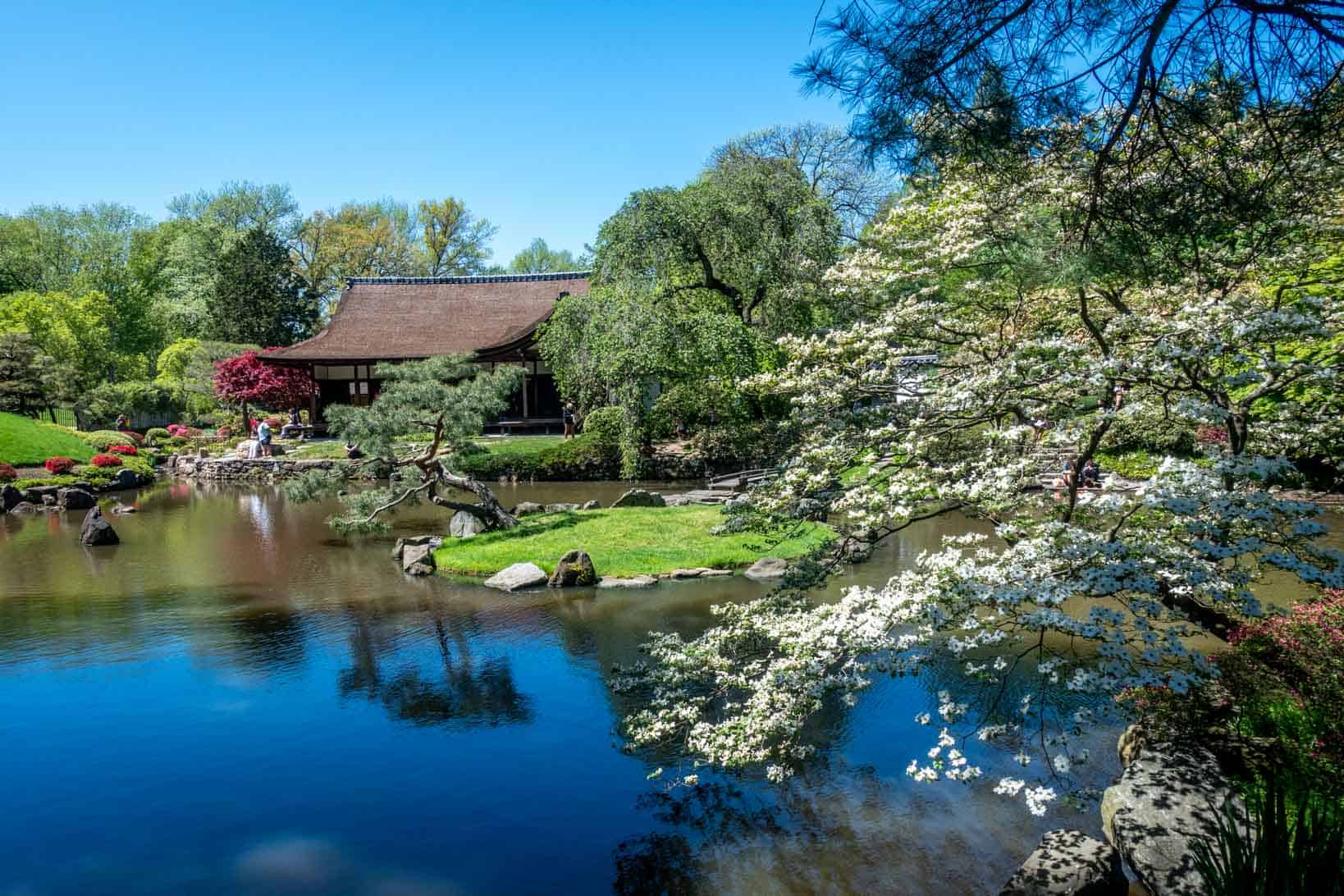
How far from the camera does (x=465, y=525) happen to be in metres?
16.5

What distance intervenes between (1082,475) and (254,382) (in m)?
29.3

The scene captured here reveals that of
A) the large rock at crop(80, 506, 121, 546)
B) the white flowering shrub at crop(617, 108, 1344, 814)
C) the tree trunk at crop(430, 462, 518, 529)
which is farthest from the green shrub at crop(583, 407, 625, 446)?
the white flowering shrub at crop(617, 108, 1344, 814)

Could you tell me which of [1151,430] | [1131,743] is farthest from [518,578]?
[1151,430]

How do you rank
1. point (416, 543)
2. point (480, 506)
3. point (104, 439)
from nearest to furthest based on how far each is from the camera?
1. point (416, 543)
2. point (480, 506)
3. point (104, 439)

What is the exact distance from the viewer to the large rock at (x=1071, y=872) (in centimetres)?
539

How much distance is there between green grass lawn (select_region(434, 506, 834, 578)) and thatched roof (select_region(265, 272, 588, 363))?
51.1ft

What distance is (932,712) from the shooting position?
8.55 m

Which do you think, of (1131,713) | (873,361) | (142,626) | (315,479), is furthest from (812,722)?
(315,479)

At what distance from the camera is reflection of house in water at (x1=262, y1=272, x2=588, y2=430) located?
3164cm

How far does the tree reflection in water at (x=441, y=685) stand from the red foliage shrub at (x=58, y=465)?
65.0 feet

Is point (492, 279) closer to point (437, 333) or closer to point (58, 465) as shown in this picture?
point (437, 333)

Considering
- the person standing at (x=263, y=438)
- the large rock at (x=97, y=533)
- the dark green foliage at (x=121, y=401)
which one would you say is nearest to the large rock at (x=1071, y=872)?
the large rock at (x=97, y=533)

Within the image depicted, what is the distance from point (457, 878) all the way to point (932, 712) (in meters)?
4.77

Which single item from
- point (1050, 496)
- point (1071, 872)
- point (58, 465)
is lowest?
point (1071, 872)
